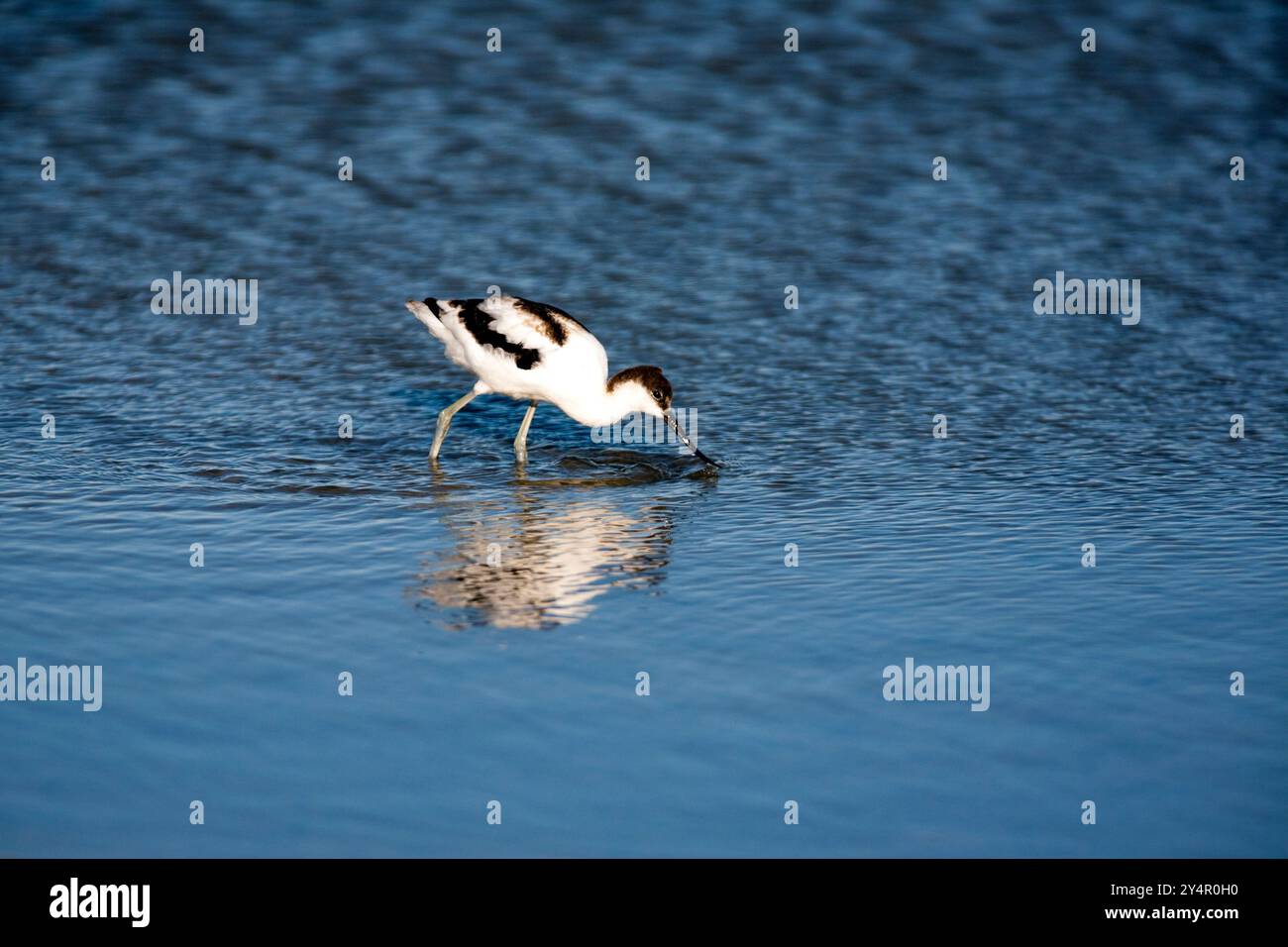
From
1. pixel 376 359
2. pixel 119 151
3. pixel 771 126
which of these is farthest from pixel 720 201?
pixel 119 151

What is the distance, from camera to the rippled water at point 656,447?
6.20 metres

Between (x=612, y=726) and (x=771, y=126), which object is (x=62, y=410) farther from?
(x=771, y=126)

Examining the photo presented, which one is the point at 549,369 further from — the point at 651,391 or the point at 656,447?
the point at 656,447

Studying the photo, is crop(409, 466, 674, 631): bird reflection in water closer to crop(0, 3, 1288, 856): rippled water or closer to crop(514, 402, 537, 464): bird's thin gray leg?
crop(0, 3, 1288, 856): rippled water

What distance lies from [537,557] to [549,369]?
7.31 feet

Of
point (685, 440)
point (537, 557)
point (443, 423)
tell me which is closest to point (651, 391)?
point (685, 440)

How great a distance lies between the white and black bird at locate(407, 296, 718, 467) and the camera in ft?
35.3

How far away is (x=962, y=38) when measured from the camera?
61.0ft

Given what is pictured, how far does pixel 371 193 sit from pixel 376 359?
11.2 ft

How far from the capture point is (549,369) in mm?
10766

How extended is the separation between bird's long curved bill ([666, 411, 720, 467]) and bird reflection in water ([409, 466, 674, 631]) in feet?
2.60

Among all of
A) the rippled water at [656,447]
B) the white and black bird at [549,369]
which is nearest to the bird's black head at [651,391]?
the white and black bird at [549,369]

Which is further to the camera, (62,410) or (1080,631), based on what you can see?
(62,410)

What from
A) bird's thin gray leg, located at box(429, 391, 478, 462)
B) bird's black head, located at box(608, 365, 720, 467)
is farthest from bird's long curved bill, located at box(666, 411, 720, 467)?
bird's thin gray leg, located at box(429, 391, 478, 462)
